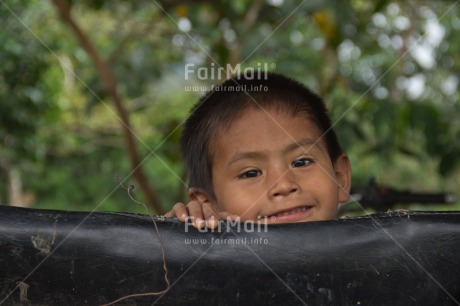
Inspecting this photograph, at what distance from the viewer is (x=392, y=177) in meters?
8.86

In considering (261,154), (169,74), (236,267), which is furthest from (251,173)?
(169,74)

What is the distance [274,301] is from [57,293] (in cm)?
25

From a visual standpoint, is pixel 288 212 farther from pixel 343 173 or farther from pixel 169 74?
pixel 169 74

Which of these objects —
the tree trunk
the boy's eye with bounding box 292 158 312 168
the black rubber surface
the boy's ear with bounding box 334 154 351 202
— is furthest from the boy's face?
the tree trunk

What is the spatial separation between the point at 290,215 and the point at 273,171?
97mm

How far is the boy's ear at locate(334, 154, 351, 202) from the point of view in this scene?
1.74m

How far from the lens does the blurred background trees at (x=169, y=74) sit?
10.7ft

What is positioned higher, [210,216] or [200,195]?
[200,195]

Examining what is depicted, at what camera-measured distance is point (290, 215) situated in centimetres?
144

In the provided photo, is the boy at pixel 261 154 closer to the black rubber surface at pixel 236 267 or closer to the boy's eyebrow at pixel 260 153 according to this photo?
the boy's eyebrow at pixel 260 153

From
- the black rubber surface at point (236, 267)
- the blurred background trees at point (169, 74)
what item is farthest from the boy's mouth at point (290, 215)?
the blurred background trees at point (169, 74)

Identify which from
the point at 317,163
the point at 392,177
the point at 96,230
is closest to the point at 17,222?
the point at 96,230

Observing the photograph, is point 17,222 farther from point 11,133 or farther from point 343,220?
point 11,133

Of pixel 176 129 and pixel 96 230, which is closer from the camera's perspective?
pixel 96 230
